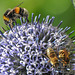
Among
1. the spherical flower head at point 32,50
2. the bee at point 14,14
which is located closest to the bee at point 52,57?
the spherical flower head at point 32,50

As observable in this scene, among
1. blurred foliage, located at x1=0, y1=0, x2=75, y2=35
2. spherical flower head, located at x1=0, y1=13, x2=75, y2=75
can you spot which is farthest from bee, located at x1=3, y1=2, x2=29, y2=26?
blurred foliage, located at x1=0, y1=0, x2=75, y2=35

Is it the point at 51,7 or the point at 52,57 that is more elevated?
the point at 51,7

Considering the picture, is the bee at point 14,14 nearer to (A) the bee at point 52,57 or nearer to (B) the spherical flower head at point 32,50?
(B) the spherical flower head at point 32,50

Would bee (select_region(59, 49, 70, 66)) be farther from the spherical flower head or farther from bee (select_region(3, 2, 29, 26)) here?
bee (select_region(3, 2, 29, 26))

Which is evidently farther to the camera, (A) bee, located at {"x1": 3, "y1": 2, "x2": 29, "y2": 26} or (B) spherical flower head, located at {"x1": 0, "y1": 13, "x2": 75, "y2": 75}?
(A) bee, located at {"x1": 3, "y1": 2, "x2": 29, "y2": 26}

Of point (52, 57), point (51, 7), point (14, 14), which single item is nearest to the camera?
point (52, 57)

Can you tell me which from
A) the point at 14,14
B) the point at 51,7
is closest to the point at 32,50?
the point at 14,14

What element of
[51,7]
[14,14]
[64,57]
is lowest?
[64,57]

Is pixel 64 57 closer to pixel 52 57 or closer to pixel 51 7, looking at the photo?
pixel 52 57
